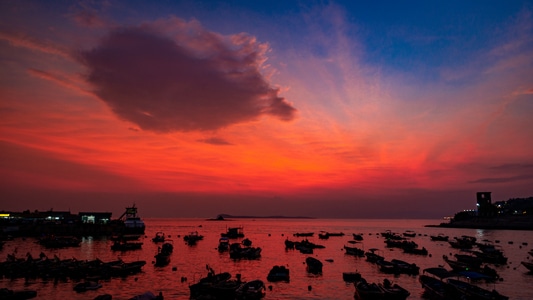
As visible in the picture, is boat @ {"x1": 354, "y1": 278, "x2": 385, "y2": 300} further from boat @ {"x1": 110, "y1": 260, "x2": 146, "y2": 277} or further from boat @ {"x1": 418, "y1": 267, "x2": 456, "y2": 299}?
boat @ {"x1": 110, "y1": 260, "x2": 146, "y2": 277}

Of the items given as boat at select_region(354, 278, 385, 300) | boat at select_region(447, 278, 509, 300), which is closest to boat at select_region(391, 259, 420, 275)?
boat at select_region(447, 278, 509, 300)

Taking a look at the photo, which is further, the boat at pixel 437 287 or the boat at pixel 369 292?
the boat at pixel 437 287

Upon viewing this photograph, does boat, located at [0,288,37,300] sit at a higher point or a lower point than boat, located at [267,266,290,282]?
higher

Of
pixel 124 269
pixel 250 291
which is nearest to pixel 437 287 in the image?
pixel 250 291

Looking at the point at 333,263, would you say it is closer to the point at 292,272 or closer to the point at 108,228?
the point at 292,272

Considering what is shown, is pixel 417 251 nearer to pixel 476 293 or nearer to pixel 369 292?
pixel 476 293

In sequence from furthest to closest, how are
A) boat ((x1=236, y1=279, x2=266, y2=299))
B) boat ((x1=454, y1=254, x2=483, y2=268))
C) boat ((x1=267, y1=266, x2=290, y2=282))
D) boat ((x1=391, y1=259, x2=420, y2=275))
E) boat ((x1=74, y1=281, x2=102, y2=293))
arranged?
1. boat ((x1=454, y1=254, x2=483, y2=268))
2. boat ((x1=391, y1=259, x2=420, y2=275))
3. boat ((x1=267, y1=266, x2=290, y2=282))
4. boat ((x1=74, y1=281, x2=102, y2=293))
5. boat ((x1=236, y1=279, x2=266, y2=299))

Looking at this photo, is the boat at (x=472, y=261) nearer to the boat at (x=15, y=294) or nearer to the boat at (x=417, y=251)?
the boat at (x=417, y=251)

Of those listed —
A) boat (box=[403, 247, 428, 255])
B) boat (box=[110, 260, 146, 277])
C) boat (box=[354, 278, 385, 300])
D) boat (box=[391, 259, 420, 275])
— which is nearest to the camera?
boat (box=[354, 278, 385, 300])

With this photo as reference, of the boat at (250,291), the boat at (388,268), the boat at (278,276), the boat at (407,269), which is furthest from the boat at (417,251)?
the boat at (250,291)

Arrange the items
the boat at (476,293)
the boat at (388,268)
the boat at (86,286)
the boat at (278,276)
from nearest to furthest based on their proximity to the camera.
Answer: the boat at (476,293), the boat at (86,286), the boat at (278,276), the boat at (388,268)

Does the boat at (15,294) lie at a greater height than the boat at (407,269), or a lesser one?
greater

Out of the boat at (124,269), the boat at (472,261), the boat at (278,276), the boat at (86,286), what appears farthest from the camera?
the boat at (472,261)

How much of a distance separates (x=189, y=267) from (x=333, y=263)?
29666 mm
